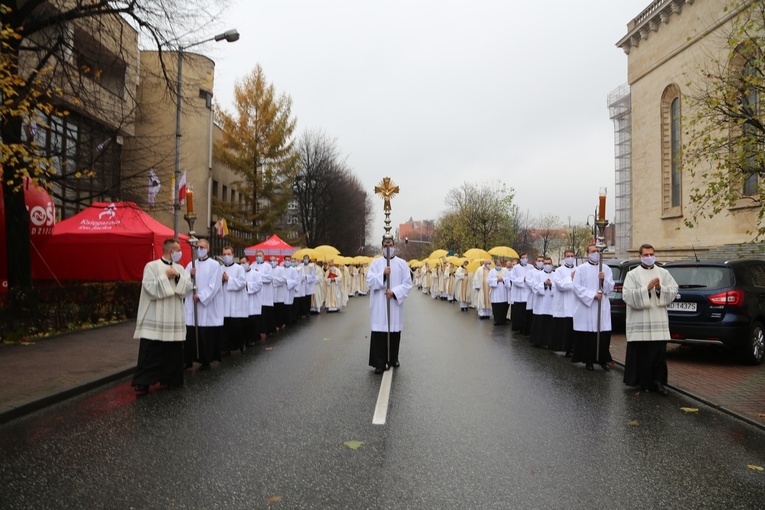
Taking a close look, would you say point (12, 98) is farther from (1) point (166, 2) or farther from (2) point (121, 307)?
(2) point (121, 307)

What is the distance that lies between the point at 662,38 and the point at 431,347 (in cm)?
2906

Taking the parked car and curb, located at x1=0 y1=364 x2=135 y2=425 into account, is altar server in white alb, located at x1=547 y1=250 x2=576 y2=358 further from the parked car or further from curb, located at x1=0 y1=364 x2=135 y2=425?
curb, located at x1=0 y1=364 x2=135 y2=425

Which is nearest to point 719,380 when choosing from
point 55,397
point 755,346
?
point 755,346

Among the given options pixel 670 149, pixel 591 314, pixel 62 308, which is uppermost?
pixel 670 149

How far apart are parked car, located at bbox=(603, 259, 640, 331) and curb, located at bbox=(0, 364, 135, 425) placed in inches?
399

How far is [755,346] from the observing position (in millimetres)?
10062

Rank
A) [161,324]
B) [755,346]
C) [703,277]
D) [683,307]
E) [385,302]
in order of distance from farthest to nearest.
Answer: [703,277] → [683,307] → [755,346] → [385,302] → [161,324]

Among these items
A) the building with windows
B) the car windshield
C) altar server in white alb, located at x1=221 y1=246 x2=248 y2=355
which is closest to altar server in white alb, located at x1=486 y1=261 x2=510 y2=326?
the car windshield

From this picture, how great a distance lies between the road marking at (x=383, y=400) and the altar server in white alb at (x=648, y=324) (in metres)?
3.21

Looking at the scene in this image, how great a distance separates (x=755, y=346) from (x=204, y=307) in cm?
904

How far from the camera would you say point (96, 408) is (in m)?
6.89

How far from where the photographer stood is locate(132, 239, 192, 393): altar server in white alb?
299 inches

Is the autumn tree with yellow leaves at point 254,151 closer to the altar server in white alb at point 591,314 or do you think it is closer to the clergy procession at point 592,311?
the clergy procession at point 592,311

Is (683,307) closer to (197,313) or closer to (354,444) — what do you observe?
(354,444)
